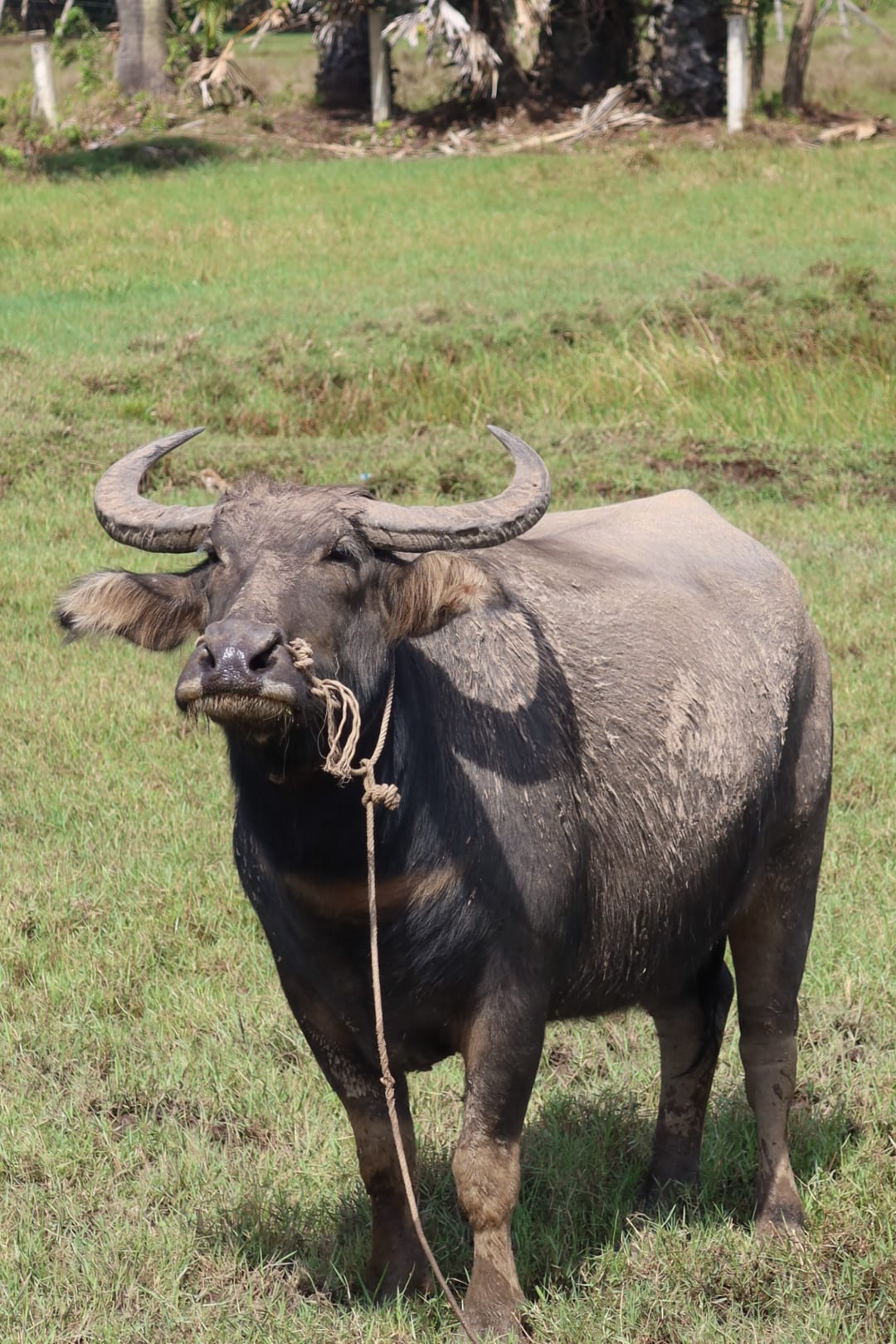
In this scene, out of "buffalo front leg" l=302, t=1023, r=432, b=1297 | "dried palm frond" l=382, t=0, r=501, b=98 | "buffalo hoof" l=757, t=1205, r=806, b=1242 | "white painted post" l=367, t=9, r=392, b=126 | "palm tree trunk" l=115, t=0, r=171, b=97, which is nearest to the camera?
"buffalo front leg" l=302, t=1023, r=432, b=1297

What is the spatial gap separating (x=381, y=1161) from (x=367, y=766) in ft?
2.98

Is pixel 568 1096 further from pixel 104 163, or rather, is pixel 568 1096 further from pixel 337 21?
pixel 337 21

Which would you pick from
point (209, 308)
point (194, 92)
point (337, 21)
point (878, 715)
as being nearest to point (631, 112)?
point (337, 21)

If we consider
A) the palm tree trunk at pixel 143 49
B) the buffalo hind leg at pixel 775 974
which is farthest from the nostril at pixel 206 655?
the palm tree trunk at pixel 143 49

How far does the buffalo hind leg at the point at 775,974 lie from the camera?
11.7ft

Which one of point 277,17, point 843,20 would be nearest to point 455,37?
point 277,17

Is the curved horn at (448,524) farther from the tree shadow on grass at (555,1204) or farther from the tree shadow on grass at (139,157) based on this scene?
the tree shadow on grass at (139,157)

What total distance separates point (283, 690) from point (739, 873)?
4.57ft

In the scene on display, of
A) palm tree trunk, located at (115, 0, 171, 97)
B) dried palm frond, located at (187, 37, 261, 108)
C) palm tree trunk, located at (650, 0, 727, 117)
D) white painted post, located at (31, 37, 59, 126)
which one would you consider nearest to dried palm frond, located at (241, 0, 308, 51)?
dried palm frond, located at (187, 37, 261, 108)

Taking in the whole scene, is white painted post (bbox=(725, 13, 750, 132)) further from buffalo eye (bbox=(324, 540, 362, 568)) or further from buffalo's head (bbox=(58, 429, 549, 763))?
buffalo eye (bbox=(324, 540, 362, 568))

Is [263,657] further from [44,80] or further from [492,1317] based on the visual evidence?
[44,80]

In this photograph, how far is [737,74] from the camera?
835 inches

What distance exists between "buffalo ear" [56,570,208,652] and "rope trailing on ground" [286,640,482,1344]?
372 mm

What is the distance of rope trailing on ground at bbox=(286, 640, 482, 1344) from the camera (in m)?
2.56
